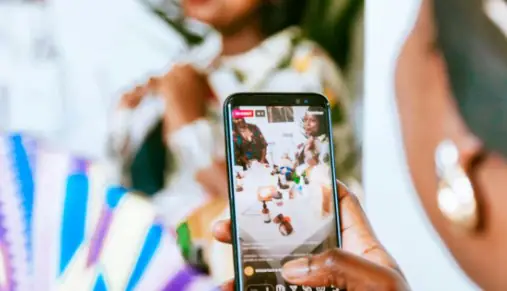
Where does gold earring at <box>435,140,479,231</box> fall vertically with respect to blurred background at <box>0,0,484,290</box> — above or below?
below

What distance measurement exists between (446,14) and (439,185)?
13 cm

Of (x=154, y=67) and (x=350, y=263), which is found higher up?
(x=154, y=67)

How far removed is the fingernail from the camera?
46cm

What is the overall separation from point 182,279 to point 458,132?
0.23 m

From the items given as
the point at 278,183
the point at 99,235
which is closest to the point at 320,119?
the point at 278,183

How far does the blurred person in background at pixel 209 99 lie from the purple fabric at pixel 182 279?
15 millimetres

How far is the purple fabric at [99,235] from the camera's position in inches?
17.4

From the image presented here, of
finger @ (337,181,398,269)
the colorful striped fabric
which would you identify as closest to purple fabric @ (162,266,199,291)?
the colorful striped fabric

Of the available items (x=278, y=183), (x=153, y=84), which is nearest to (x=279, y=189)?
(x=278, y=183)

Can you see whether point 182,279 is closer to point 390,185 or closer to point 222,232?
point 222,232

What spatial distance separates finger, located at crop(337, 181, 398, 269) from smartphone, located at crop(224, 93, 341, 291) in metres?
0.01

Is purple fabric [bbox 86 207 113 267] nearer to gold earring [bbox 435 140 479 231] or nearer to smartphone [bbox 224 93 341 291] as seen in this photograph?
smartphone [bbox 224 93 341 291]

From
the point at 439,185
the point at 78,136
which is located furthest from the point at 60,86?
the point at 439,185

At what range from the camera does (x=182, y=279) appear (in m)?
0.45
